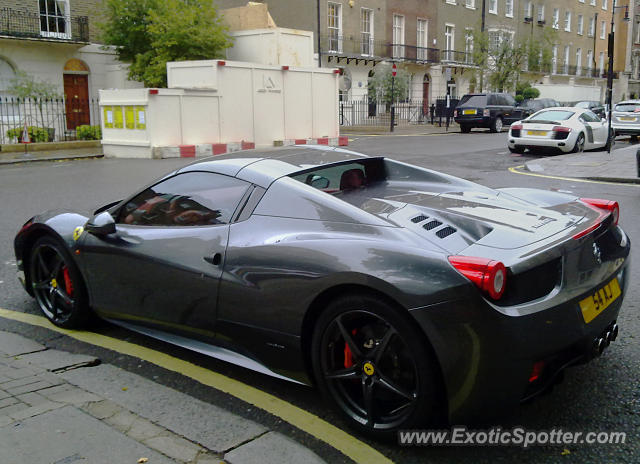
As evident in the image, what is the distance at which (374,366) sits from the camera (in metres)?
2.87

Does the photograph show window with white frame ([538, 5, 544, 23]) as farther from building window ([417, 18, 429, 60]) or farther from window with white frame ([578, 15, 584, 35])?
building window ([417, 18, 429, 60])

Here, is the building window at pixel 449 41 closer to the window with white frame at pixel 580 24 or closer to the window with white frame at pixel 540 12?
the window with white frame at pixel 540 12

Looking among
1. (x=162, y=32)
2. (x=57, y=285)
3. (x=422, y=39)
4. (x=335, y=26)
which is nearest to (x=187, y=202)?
(x=57, y=285)

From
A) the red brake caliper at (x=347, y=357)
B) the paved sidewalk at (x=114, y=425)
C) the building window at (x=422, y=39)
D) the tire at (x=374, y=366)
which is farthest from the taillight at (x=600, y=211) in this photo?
the building window at (x=422, y=39)

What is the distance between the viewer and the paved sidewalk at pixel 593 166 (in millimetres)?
12344

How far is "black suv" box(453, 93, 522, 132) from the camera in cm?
2927

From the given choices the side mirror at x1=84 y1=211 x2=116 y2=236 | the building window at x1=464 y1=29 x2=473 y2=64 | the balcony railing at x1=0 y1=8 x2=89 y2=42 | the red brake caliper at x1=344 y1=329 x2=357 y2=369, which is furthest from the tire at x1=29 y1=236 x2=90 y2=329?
the building window at x1=464 y1=29 x2=473 y2=64

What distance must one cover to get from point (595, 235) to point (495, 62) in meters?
41.1

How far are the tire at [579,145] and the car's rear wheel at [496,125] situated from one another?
11.3 meters

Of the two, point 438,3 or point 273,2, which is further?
point 438,3

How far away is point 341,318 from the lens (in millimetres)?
2934

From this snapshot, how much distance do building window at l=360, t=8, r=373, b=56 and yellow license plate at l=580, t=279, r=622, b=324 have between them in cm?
3831

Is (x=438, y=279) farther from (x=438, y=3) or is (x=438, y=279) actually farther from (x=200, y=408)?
(x=438, y=3)

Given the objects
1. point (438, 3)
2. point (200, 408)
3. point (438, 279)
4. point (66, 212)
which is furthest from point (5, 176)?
point (438, 3)
